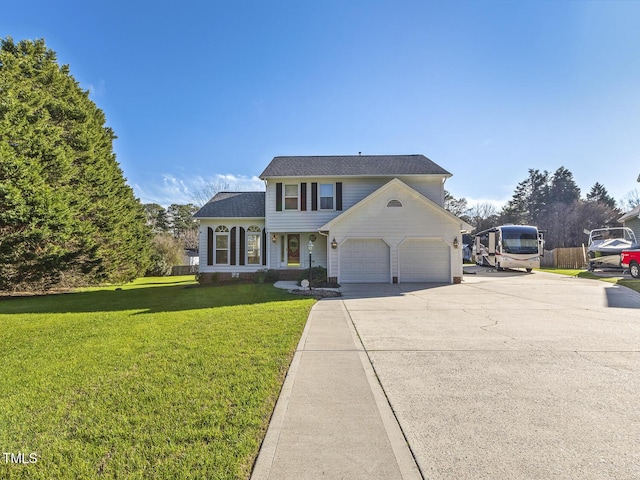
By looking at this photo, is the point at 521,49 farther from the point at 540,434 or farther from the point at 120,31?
the point at 120,31

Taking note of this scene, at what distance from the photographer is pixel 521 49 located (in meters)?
12.0

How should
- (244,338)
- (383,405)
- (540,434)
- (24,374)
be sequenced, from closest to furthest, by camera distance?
(540,434), (383,405), (24,374), (244,338)

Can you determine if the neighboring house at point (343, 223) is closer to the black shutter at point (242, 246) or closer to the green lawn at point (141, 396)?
the black shutter at point (242, 246)

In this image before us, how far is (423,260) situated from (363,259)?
324 cm

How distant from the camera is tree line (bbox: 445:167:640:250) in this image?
42656mm

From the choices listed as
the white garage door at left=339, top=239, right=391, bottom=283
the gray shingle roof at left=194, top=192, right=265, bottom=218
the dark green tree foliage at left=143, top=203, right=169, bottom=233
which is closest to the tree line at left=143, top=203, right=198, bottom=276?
the dark green tree foliage at left=143, top=203, right=169, bottom=233

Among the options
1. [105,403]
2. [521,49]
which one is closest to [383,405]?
[105,403]

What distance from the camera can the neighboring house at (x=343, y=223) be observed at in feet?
Answer: 51.2

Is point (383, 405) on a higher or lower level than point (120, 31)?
lower

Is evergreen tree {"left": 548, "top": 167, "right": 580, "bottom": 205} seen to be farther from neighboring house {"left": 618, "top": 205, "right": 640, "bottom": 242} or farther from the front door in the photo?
the front door

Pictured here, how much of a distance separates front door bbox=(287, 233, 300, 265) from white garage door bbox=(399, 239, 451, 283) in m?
5.91

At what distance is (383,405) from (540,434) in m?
1.41

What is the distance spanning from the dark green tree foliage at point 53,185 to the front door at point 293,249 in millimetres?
10874

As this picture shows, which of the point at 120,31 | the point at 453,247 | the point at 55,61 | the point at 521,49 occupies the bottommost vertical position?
the point at 453,247
